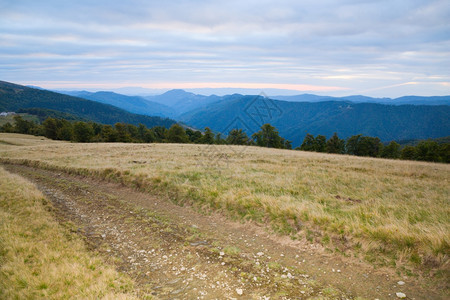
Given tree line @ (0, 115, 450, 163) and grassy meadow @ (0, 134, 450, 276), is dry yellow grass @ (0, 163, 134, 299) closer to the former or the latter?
grassy meadow @ (0, 134, 450, 276)

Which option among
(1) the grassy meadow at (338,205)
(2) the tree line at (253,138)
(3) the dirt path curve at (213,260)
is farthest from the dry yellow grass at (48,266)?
(2) the tree line at (253,138)

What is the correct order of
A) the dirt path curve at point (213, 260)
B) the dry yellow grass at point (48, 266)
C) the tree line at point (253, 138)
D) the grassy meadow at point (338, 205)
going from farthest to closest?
the tree line at point (253, 138)
the grassy meadow at point (338, 205)
the dirt path curve at point (213, 260)
the dry yellow grass at point (48, 266)

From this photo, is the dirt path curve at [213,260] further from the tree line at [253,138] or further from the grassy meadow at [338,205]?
the tree line at [253,138]

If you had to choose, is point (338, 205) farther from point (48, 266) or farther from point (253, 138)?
point (253, 138)

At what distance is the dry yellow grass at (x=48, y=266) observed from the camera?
14.7ft

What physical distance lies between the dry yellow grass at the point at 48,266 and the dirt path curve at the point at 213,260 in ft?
1.64

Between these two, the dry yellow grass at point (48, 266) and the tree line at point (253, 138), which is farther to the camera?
the tree line at point (253, 138)

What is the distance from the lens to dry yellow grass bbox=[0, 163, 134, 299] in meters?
4.49

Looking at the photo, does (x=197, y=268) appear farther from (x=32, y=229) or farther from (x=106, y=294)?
(x=32, y=229)

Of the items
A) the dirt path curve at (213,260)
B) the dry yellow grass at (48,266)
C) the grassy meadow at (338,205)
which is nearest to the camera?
the dry yellow grass at (48,266)

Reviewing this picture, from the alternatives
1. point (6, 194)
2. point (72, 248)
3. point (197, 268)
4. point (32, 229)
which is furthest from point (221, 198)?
point (6, 194)

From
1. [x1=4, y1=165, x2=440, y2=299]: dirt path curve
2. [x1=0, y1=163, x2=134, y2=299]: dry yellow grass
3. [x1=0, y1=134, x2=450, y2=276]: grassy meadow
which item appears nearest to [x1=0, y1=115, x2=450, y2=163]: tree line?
[x1=0, y1=134, x2=450, y2=276]: grassy meadow

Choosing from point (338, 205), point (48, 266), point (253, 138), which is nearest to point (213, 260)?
point (48, 266)

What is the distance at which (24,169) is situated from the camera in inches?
725
